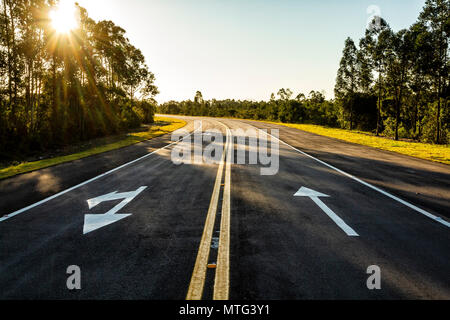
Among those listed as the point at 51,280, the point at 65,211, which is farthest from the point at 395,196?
the point at 65,211

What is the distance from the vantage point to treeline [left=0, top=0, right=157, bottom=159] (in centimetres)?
1809

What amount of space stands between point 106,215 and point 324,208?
5.37 m

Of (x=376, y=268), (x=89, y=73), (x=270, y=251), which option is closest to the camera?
(x=376, y=268)

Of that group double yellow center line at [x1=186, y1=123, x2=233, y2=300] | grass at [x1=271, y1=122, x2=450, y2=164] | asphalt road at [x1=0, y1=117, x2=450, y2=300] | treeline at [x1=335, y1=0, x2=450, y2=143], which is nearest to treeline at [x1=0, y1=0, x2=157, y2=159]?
asphalt road at [x1=0, y1=117, x2=450, y2=300]

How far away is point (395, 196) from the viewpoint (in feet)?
24.2

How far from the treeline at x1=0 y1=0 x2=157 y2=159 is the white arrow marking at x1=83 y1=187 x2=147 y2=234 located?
14946 mm

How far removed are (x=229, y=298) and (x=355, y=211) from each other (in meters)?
4.47

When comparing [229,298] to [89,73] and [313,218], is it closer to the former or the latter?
[313,218]

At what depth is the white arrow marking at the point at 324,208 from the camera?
4.98 m

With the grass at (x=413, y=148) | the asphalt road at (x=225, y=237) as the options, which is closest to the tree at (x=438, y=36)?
the grass at (x=413, y=148)

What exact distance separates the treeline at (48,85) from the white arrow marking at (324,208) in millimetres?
19638

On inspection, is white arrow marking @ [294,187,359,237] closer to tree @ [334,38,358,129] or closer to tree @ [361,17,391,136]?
tree @ [361,17,391,136]

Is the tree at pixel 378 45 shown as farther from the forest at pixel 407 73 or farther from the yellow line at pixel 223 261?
the yellow line at pixel 223 261
